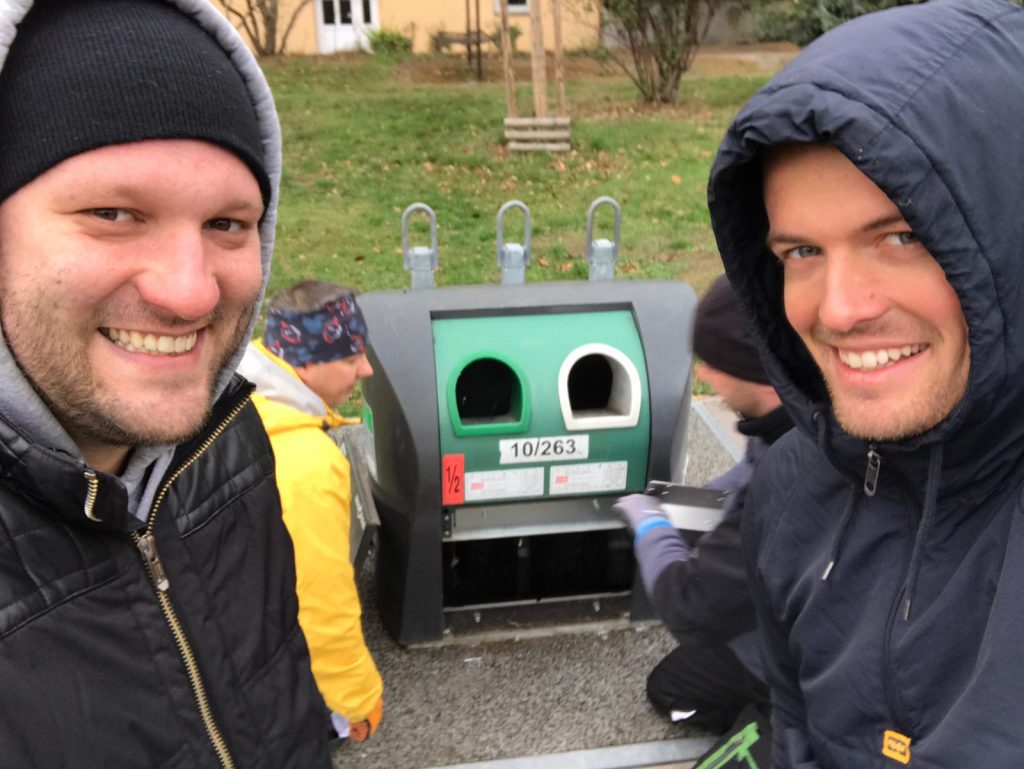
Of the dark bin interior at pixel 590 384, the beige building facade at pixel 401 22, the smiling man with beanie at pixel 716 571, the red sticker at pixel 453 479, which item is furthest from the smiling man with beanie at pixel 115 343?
the beige building facade at pixel 401 22

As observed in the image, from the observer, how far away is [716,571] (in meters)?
2.20

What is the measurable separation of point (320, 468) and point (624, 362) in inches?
43.9

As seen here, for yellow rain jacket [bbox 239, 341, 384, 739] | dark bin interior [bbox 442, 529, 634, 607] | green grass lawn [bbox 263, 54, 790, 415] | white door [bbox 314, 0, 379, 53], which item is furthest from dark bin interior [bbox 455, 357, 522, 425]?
white door [bbox 314, 0, 379, 53]

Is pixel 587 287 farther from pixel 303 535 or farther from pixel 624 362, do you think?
pixel 303 535

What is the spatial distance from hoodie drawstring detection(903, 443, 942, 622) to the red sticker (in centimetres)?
174

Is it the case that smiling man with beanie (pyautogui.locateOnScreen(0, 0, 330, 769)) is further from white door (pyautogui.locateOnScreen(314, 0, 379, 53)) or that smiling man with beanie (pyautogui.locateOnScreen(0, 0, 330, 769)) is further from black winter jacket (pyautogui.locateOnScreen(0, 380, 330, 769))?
white door (pyautogui.locateOnScreen(314, 0, 379, 53))

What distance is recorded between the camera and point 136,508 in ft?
4.14

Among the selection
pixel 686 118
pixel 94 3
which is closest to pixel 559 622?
pixel 94 3

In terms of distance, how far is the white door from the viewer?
18688 mm

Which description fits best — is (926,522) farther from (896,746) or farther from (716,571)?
(716,571)

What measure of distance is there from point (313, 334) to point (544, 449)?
0.82m

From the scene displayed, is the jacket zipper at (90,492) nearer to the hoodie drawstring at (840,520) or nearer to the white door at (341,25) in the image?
the hoodie drawstring at (840,520)

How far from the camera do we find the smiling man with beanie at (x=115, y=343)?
3.35ft

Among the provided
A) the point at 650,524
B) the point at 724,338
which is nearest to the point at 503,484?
the point at 650,524
